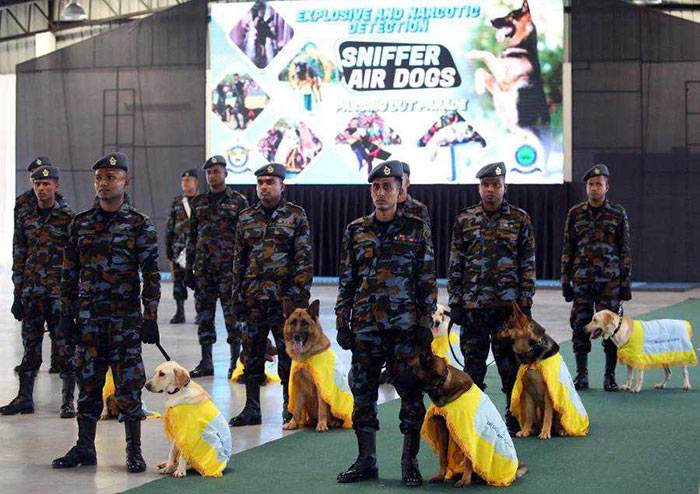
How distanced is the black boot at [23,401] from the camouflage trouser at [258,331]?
5.51 ft

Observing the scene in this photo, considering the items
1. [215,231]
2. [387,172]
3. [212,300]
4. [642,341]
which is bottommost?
[642,341]

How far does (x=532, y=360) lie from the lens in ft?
21.1

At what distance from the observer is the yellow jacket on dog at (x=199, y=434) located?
554 centimetres

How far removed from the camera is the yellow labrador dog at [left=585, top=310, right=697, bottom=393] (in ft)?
27.3

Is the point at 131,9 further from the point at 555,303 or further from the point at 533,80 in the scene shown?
the point at 555,303

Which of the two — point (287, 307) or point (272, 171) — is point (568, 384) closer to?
point (287, 307)

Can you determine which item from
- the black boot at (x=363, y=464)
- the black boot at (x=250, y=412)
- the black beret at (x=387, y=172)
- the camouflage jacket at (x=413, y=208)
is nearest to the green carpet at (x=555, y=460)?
the black boot at (x=363, y=464)

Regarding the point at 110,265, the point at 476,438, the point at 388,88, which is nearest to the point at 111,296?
the point at 110,265

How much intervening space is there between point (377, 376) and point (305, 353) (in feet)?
4.56

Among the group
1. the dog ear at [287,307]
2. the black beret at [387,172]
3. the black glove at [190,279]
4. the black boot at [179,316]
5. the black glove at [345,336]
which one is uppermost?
the black beret at [387,172]

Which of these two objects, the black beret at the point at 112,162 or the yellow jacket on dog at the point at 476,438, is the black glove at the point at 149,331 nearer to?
the black beret at the point at 112,162

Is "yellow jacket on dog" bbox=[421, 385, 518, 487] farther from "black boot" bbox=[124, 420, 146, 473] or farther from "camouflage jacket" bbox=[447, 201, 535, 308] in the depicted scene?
"black boot" bbox=[124, 420, 146, 473]

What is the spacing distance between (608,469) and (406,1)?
15119 millimetres

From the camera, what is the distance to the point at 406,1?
64.8 feet
